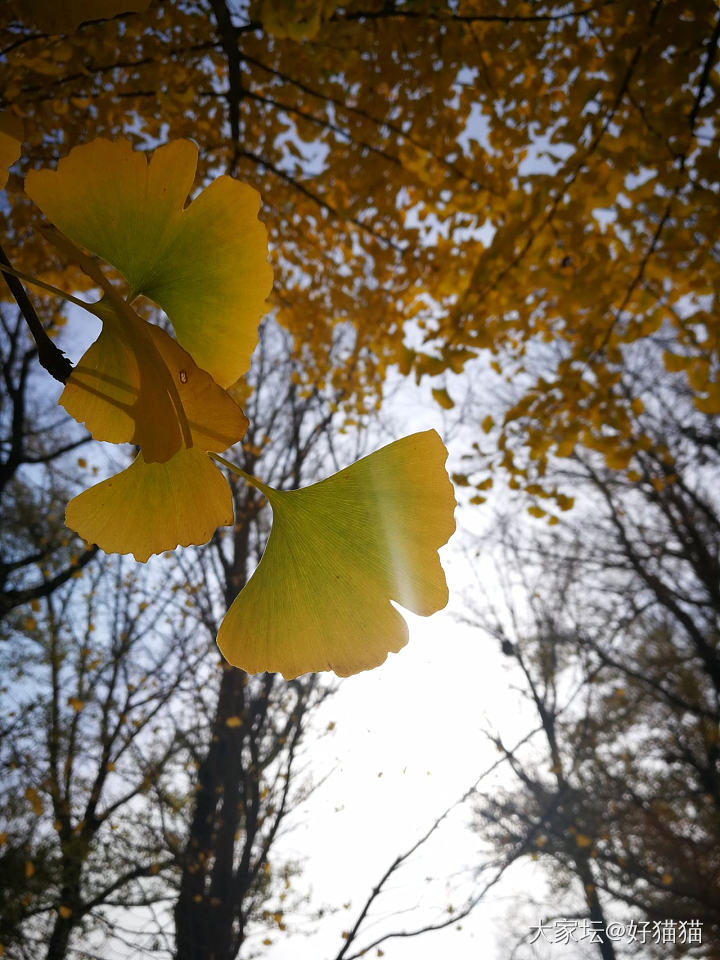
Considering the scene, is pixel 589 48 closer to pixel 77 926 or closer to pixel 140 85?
pixel 140 85

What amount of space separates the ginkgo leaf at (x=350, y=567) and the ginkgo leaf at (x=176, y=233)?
81mm

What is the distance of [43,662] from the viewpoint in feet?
13.5

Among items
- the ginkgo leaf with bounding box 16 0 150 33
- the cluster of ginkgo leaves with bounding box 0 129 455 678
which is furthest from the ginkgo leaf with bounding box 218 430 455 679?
the ginkgo leaf with bounding box 16 0 150 33

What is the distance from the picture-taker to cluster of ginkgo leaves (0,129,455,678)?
0.75 feet

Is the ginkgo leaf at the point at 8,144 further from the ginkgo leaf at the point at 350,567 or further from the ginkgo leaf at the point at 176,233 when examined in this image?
the ginkgo leaf at the point at 350,567

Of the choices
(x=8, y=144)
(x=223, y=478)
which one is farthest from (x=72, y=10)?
(x=223, y=478)

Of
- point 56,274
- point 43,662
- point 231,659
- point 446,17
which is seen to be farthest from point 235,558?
point 231,659

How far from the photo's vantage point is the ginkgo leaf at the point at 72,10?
21 centimetres

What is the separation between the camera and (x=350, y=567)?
26 centimetres

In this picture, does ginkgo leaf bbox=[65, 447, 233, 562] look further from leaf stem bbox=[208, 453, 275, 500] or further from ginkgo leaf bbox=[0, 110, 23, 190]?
ginkgo leaf bbox=[0, 110, 23, 190]

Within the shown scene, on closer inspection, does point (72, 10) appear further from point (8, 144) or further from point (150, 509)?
point (150, 509)

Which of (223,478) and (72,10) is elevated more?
(72,10)

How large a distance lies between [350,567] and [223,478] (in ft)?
0.25

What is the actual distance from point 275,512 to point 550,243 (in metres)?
1.35
